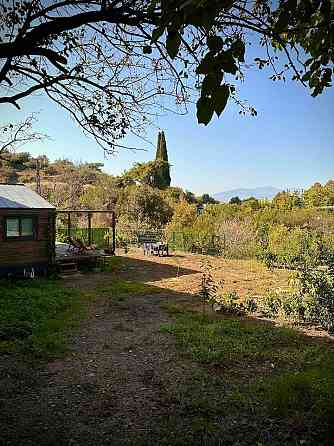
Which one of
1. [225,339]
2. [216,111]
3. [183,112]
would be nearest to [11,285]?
[225,339]

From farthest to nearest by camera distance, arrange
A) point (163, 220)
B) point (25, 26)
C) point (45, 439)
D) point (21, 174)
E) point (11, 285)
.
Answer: point (21, 174)
point (163, 220)
point (11, 285)
point (45, 439)
point (25, 26)

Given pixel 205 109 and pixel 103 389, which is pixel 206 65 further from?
pixel 103 389

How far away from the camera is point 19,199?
14477 millimetres

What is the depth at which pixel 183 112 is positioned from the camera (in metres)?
3.98

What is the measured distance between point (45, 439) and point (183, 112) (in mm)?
3715

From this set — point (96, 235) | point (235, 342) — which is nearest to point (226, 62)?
point (235, 342)

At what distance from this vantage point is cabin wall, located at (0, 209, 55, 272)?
13.4 metres

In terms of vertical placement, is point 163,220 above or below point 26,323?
above

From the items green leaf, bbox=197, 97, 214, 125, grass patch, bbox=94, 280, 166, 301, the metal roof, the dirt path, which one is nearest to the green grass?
the dirt path

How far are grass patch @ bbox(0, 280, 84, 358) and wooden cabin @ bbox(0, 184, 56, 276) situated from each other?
141cm

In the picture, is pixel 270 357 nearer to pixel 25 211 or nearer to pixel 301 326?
pixel 301 326

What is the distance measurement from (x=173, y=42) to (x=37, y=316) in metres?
8.28

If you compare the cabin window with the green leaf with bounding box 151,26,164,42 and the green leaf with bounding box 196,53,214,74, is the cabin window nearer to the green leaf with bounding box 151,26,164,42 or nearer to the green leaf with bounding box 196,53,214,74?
the green leaf with bounding box 151,26,164,42

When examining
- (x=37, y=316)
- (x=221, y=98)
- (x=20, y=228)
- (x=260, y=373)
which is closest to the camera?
(x=221, y=98)
